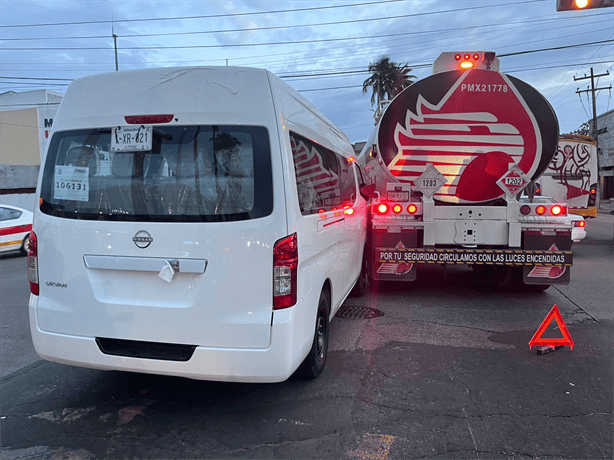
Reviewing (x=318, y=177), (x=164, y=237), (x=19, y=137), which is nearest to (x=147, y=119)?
(x=164, y=237)

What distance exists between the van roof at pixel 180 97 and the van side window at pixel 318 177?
0.37 metres

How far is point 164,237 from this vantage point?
10.3ft

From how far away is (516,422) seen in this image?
341cm

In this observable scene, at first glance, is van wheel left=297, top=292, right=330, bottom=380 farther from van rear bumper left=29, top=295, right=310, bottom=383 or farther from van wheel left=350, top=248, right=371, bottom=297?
van wheel left=350, top=248, right=371, bottom=297

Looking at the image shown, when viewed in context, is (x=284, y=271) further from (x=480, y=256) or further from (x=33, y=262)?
(x=480, y=256)

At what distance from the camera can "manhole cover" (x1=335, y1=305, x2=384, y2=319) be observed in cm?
623

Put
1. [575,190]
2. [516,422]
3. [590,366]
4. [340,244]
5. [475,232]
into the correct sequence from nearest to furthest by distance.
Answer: [516,422] → [590,366] → [340,244] → [475,232] → [575,190]

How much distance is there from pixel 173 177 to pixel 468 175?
4784 mm

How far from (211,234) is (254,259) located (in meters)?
0.33

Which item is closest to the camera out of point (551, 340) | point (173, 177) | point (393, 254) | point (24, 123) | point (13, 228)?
point (173, 177)

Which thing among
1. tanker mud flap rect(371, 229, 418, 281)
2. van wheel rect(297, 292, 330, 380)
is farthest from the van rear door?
tanker mud flap rect(371, 229, 418, 281)

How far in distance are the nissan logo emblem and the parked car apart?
10.6m

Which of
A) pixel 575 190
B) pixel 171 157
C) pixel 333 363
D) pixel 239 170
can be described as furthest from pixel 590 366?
pixel 575 190

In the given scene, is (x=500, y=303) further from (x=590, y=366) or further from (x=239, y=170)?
(x=239, y=170)
